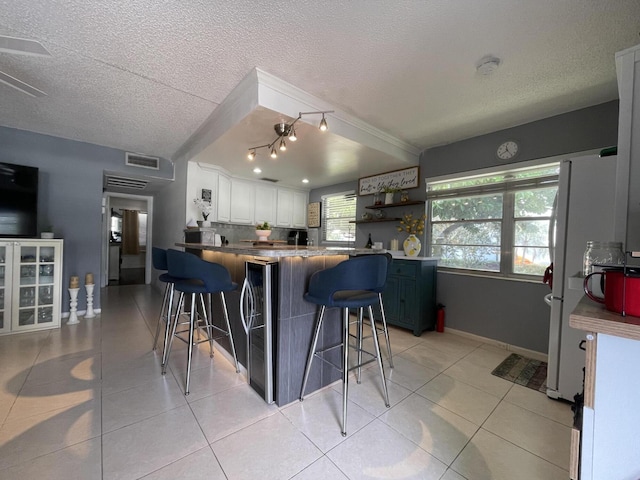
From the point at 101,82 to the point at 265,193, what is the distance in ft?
9.74

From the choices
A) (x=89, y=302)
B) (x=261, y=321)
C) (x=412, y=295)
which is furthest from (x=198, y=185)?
(x=412, y=295)

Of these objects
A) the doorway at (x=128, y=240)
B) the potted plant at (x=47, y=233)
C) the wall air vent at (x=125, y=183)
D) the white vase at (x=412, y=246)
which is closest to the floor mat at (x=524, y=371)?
the white vase at (x=412, y=246)

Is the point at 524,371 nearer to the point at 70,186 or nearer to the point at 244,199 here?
the point at 244,199

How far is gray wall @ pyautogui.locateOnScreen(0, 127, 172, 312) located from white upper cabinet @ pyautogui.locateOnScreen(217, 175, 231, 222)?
143 cm

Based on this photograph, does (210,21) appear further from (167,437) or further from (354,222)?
(354,222)

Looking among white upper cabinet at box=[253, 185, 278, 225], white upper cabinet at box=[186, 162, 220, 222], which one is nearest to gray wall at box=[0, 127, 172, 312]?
white upper cabinet at box=[186, 162, 220, 222]

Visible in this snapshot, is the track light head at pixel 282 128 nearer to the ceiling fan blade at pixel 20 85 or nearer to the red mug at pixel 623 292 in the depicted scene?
the ceiling fan blade at pixel 20 85

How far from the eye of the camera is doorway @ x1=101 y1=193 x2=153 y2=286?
5.92m

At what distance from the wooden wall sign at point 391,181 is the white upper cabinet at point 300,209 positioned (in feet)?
5.13

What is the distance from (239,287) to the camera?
2.27 metres

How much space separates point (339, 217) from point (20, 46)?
4259mm

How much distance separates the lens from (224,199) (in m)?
4.38

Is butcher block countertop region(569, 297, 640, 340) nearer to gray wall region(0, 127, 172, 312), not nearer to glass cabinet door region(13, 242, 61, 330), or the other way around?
glass cabinet door region(13, 242, 61, 330)

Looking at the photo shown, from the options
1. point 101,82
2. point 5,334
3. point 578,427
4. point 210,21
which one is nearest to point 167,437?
point 578,427
